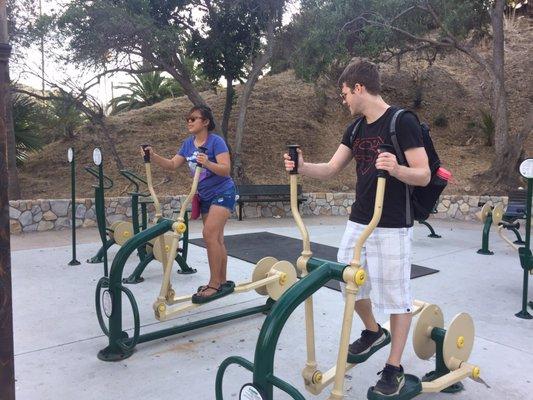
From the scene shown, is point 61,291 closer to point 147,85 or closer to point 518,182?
point 518,182

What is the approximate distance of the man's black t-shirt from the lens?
6.86 feet

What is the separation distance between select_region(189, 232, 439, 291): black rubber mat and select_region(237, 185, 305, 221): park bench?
158 cm

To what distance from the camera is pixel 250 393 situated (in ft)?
5.74

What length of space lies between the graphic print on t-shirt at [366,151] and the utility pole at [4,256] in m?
1.49

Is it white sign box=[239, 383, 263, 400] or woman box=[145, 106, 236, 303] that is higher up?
woman box=[145, 106, 236, 303]

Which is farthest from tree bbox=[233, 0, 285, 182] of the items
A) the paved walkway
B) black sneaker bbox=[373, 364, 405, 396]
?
black sneaker bbox=[373, 364, 405, 396]

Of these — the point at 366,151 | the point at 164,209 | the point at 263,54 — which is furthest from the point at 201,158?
the point at 263,54

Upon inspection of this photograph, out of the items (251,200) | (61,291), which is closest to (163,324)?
(61,291)

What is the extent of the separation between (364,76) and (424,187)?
0.57m

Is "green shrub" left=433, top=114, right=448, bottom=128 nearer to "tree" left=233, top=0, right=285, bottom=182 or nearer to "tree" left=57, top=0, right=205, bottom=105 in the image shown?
"tree" left=233, top=0, right=285, bottom=182

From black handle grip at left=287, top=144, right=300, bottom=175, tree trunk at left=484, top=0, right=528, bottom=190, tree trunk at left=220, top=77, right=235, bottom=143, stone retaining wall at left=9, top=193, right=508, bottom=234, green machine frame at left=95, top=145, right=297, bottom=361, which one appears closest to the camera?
black handle grip at left=287, top=144, right=300, bottom=175

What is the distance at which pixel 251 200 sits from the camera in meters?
8.79

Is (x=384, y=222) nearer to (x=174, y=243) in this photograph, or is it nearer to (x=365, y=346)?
(x=365, y=346)

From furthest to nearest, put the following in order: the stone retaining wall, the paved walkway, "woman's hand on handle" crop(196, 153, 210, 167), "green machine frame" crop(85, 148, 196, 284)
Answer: the stone retaining wall < "green machine frame" crop(85, 148, 196, 284) < "woman's hand on handle" crop(196, 153, 210, 167) < the paved walkway
